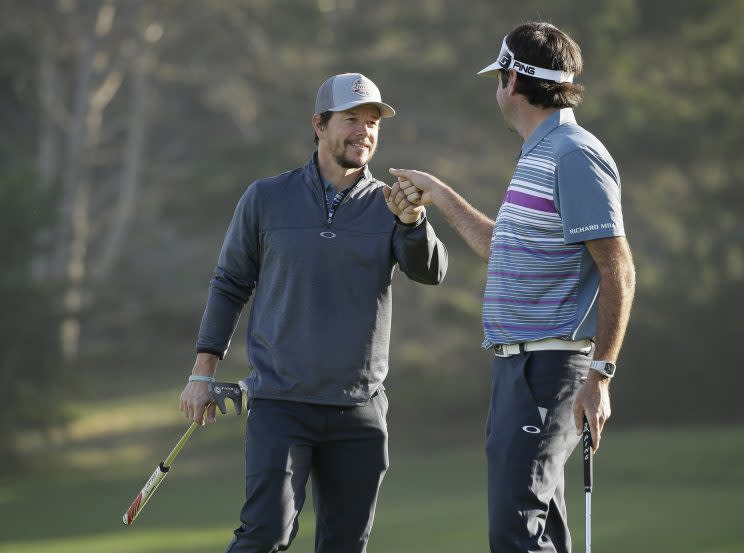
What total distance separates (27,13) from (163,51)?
3107 millimetres

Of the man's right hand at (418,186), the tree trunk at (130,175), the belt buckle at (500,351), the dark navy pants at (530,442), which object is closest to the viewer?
the dark navy pants at (530,442)

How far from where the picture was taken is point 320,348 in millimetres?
4949

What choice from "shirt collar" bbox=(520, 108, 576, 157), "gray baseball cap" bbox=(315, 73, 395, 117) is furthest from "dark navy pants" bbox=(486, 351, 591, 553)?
"gray baseball cap" bbox=(315, 73, 395, 117)

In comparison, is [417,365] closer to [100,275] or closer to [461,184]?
[461,184]

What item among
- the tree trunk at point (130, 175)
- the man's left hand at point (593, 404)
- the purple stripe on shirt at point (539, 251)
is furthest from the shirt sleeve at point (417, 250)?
the tree trunk at point (130, 175)

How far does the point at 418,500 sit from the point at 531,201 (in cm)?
1184

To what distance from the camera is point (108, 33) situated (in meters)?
25.2

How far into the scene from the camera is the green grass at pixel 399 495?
11586 millimetres

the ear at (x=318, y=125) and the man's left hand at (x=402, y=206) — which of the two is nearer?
the man's left hand at (x=402, y=206)

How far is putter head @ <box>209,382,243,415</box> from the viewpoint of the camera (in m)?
5.10

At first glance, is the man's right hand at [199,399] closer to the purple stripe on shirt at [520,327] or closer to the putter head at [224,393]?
the putter head at [224,393]

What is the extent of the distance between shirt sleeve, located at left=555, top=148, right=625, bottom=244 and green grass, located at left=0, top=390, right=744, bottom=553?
6579 mm

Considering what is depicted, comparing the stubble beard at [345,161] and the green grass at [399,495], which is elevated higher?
the stubble beard at [345,161]

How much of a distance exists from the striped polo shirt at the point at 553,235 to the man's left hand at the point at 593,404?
184 mm
